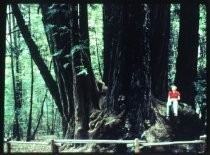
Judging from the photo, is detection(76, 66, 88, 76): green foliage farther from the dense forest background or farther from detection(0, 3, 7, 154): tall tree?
detection(0, 3, 7, 154): tall tree

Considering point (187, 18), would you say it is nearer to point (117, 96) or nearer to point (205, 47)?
point (205, 47)

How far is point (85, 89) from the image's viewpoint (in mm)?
6250

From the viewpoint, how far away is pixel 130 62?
5738 millimetres

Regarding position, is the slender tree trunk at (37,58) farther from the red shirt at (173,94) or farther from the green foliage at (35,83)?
the red shirt at (173,94)

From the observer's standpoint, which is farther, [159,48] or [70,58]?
[70,58]

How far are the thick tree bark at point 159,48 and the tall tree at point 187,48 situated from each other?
0.63 ft

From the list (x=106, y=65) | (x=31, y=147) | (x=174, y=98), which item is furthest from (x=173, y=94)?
(x=31, y=147)

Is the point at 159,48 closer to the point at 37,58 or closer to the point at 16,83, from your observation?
the point at 37,58

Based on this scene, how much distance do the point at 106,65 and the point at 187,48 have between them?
1.11m

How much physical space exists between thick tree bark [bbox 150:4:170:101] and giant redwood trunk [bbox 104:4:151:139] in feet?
0.28

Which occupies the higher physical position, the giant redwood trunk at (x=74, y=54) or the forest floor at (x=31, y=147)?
the giant redwood trunk at (x=74, y=54)

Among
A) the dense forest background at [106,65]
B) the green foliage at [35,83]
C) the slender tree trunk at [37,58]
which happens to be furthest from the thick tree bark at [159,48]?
the slender tree trunk at [37,58]

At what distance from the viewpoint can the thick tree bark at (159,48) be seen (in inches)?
223

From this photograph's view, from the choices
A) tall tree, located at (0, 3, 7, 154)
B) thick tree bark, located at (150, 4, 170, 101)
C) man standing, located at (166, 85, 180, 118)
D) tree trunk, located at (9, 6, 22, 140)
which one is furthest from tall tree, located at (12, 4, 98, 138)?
man standing, located at (166, 85, 180, 118)
